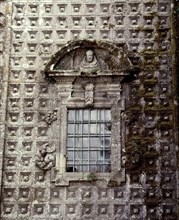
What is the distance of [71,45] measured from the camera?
11.7 metres

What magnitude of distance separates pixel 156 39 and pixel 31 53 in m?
2.64

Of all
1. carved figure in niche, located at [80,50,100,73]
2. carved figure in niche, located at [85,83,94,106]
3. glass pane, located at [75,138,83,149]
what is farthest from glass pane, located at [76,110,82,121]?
carved figure in niche, located at [80,50,100,73]

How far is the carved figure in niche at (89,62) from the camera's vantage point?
11594 millimetres

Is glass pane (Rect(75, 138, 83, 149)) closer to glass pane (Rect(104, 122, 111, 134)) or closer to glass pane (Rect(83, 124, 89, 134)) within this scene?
glass pane (Rect(83, 124, 89, 134))

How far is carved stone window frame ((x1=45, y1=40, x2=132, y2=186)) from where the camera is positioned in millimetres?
10805

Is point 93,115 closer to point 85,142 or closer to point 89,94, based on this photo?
point 89,94

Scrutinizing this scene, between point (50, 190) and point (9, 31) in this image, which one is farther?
point (9, 31)

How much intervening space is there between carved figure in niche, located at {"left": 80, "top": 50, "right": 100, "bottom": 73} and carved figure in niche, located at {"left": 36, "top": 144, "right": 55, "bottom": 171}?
1822 millimetres

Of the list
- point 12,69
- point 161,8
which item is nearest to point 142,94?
point 161,8

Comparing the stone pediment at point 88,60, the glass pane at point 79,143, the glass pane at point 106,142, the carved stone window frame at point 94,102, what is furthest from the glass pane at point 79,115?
the stone pediment at point 88,60

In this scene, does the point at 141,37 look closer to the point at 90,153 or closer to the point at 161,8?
the point at 161,8

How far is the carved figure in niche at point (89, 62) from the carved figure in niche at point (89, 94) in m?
0.39

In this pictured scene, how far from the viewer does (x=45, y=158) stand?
10953mm

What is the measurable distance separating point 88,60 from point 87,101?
941mm
